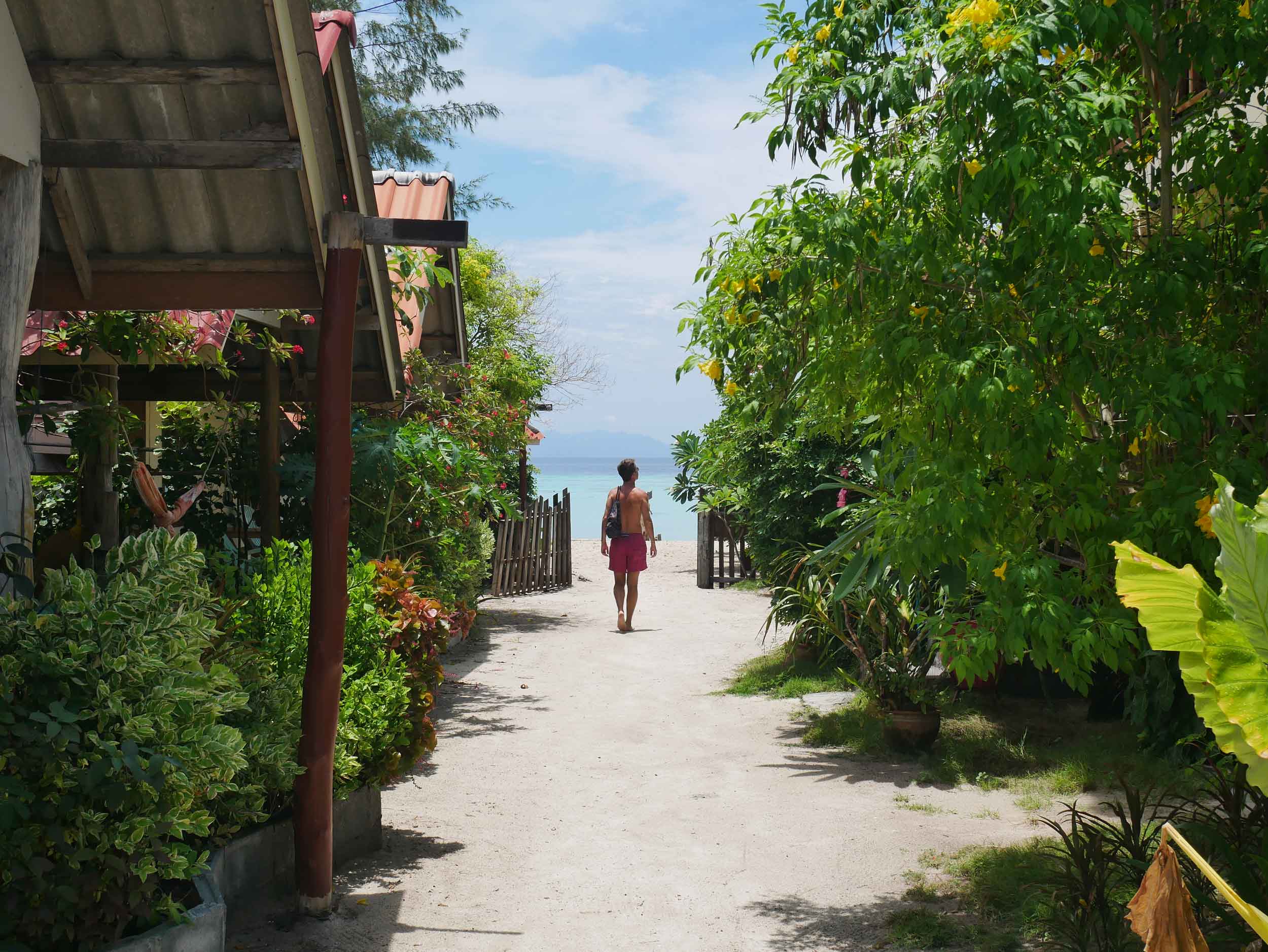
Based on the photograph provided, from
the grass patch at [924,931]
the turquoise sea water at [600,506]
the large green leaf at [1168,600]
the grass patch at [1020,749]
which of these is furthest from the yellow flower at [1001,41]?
the turquoise sea water at [600,506]

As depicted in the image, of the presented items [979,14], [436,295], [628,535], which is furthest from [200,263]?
[628,535]

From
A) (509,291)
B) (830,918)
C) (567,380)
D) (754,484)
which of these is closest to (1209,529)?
(830,918)

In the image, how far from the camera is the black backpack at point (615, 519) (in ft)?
42.1

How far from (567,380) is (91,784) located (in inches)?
774

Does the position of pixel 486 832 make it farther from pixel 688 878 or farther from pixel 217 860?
pixel 217 860

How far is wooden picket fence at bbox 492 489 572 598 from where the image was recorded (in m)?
16.4

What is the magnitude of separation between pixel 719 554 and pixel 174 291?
540 inches

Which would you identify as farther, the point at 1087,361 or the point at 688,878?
the point at 688,878

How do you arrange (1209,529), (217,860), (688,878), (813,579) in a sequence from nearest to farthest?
1. (1209,529)
2. (217,860)
3. (688,878)
4. (813,579)

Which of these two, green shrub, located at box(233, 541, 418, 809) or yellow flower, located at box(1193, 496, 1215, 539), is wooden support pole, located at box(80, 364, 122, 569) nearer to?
green shrub, located at box(233, 541, 418, 809)

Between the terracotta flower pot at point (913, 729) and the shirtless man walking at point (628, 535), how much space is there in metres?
5.47

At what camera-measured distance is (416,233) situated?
14.9 feet

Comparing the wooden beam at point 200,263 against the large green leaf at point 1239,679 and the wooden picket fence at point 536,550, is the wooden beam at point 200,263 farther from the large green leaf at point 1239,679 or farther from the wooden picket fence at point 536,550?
the wooden picket fence at point 536,550

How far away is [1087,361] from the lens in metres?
3.53
